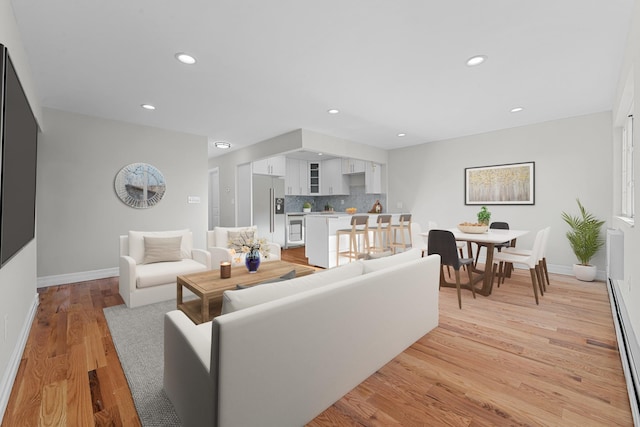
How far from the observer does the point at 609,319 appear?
2748 mm

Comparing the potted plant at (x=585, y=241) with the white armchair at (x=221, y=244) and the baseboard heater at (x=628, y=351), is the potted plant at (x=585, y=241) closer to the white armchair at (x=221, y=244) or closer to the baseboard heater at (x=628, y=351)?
the baseboard heater at (x=628, y=351)

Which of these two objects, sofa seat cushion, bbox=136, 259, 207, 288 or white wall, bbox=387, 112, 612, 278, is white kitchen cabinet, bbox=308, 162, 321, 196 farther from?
sofa seat cushion, bbox=136, 259, 207, 288

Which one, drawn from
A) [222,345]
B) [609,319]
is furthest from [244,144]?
[609,319]

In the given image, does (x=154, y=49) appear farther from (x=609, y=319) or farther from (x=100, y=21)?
(x=609, y=319)

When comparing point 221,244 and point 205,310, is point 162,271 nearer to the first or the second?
point 221,244

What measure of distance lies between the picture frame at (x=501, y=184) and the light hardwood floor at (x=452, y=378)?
2.47m

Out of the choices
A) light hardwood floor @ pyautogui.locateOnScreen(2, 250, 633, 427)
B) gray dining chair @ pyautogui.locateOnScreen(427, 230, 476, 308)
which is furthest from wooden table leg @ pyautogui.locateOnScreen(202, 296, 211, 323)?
gray dining chair @ pyautogui.locateOnScreen(427, 230, 476, 308)

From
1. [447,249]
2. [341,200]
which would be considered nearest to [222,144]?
[341,200]

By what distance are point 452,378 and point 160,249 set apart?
3.35 metres

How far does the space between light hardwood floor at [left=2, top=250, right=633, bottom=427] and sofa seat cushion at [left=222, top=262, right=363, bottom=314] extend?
1.68 feet

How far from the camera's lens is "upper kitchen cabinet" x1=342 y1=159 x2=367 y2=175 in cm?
738

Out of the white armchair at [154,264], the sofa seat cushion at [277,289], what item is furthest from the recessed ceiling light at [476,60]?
the white armchair at [154,264]

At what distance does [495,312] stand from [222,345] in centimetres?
292

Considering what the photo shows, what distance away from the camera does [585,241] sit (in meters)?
4.14
